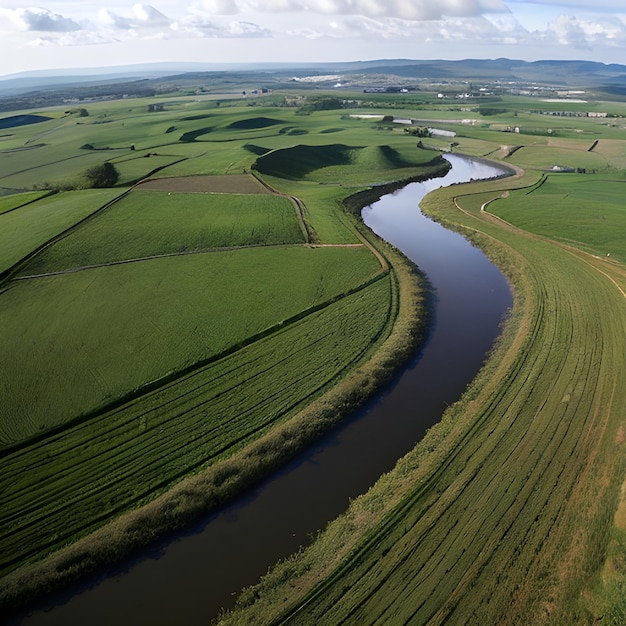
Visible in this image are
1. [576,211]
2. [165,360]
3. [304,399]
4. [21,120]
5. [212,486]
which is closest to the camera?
[212,486]

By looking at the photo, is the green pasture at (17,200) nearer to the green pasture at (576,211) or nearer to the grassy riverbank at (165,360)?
the grassy riverbank at (165,360)

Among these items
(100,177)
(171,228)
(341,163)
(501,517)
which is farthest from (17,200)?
(501,517)

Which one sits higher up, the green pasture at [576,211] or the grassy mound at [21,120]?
the green pasture at [576,211]

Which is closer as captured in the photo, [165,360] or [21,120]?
[165,360]

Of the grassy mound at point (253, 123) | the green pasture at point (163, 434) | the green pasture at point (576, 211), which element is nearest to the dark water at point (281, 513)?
the green pasture at point (163, 434)

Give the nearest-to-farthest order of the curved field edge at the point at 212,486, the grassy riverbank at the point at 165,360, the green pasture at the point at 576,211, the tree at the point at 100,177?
1. the curved field edge at the point at 212,486
2. the grassy riverbank at the point at 165,360
3. the green pasture at the point at 576,211
4. the tree at the point at 100,177

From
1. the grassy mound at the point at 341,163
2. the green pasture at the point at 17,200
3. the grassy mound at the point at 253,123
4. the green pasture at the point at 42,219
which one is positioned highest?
the grassy mound at the point at 253,123

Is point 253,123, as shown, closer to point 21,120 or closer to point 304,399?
point 21,120
